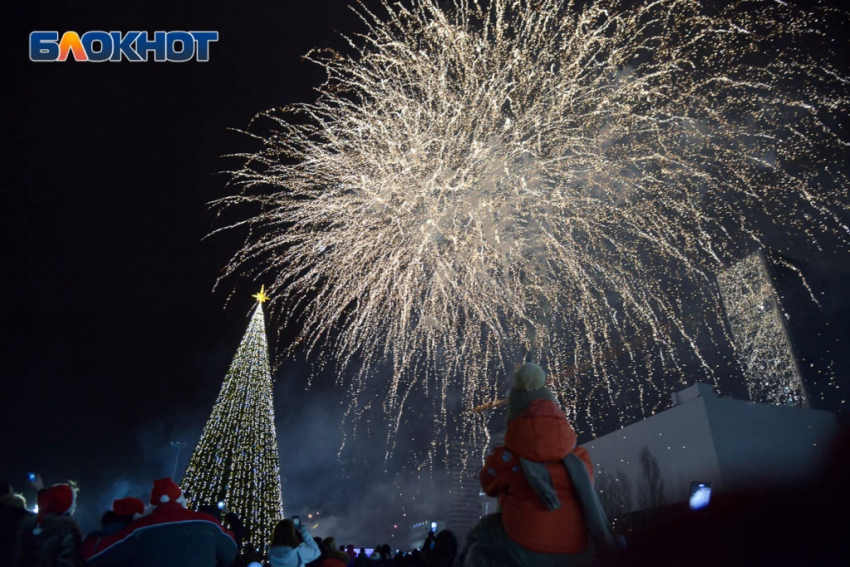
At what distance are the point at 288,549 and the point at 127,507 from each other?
59.8 inches

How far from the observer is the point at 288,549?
498cm

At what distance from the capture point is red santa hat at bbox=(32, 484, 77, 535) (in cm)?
396

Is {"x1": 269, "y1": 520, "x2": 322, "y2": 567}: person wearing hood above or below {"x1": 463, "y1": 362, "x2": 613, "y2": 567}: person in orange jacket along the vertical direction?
below

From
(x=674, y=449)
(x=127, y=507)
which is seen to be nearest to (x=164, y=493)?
(x=127, y=507)

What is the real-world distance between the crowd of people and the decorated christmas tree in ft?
42.7

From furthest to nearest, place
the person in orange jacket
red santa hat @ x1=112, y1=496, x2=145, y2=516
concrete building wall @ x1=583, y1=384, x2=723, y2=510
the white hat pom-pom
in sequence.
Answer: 1. concrete building wall @ x1=583, y1=384, x2=723, y2=510
2. red santa hat @ x1=112, y1=496, x2=145, y2=516
3. the white hat pom-pom
4. the person in orange jacket

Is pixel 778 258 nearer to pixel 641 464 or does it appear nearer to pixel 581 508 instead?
pixel 641 464

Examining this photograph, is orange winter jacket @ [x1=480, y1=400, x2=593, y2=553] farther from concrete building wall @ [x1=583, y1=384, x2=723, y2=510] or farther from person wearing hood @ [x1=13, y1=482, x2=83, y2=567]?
concrete building wall @ [x1=583, y1=384, x2=723, y2=510]

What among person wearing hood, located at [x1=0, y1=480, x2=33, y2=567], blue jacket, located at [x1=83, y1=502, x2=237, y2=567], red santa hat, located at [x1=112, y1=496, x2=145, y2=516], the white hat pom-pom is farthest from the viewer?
red santa hat, located at [x1=112, y1=496, x2=145, y2=516]

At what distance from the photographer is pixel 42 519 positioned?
393cm

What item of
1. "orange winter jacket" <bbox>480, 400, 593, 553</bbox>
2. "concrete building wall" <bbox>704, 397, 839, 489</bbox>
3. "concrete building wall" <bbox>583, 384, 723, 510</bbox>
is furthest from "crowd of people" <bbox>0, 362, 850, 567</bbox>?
"concrete building wall" <bbox>704, 397, 839, 489</bbox>

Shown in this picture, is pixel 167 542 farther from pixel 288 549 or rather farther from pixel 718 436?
pixel 718 436

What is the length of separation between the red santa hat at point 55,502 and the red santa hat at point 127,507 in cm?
45

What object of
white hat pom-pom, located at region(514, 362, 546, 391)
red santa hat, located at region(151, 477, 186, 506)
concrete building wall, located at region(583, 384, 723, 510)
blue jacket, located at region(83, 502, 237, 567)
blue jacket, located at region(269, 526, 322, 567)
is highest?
white hat pom-pom, located at region(514, 362, 546, 391)
